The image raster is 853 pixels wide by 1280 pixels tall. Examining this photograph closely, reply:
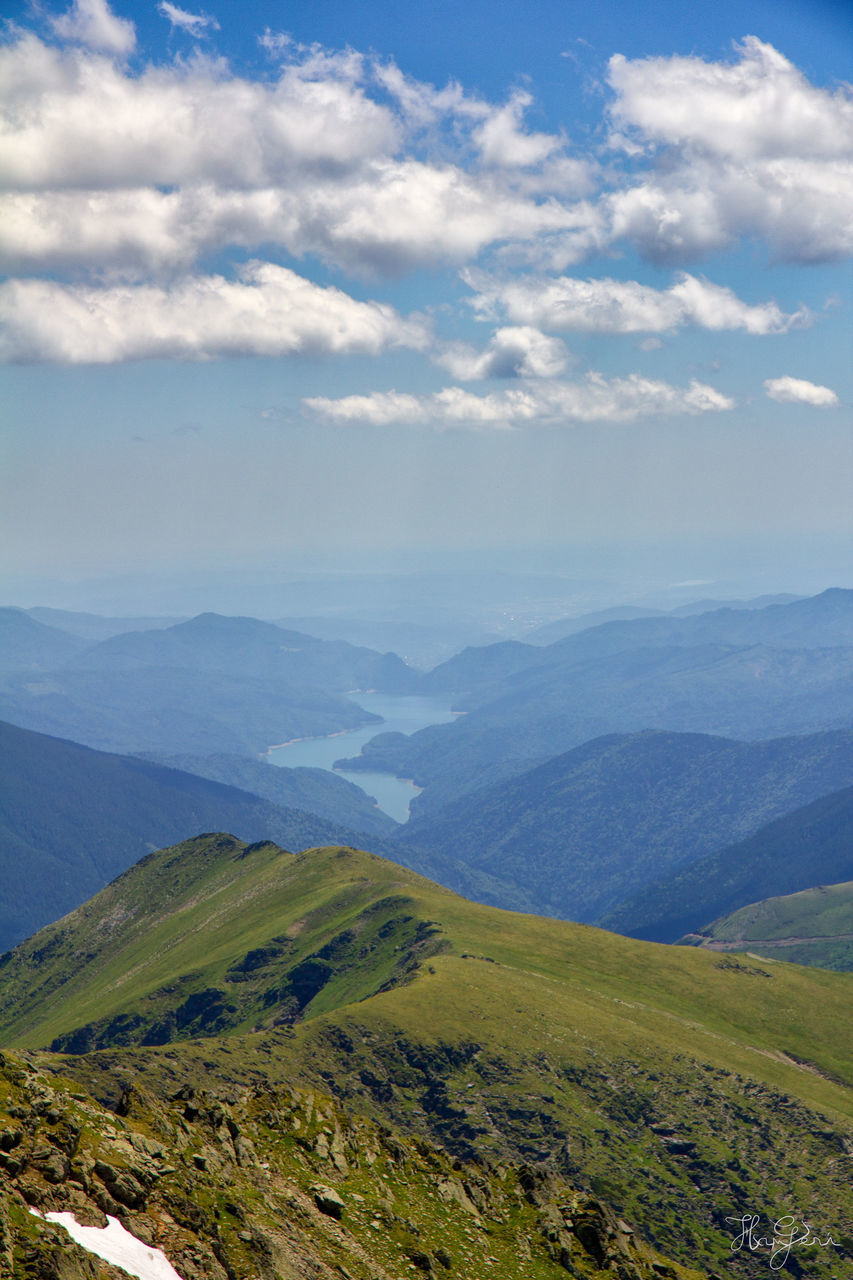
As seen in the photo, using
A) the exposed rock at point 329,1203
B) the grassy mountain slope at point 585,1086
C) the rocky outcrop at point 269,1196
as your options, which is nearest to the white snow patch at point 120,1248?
the rocky outcrop at point 269,1196

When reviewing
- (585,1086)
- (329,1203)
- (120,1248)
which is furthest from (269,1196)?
(585,1086)

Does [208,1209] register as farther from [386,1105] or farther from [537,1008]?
[537,1008]

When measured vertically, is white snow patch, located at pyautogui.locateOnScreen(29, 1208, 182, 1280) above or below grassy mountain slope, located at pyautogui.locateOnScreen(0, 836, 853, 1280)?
above

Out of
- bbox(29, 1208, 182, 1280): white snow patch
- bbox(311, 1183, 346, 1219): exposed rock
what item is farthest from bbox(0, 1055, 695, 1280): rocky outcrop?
bbox(29, 1208, 182, 1280): white snow patch

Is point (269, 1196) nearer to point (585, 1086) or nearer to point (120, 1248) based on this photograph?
point (120, 1248)

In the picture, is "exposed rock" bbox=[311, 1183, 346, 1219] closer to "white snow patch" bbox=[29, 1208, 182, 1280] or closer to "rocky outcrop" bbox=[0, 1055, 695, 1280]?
"rocky outcrop" bbox=[0, 1055, 695, 1280]

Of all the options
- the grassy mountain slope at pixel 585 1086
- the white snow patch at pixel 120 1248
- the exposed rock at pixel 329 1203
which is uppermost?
the white snow patch at pixel 120 1248

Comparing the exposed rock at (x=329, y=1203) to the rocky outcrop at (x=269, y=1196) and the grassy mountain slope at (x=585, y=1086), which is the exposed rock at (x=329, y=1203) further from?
the grassy mountain slope at (x=585, y=1086)

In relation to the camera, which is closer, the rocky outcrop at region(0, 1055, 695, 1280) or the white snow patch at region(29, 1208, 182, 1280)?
the white snow patch at region(29, 1208, 182, 1280)
